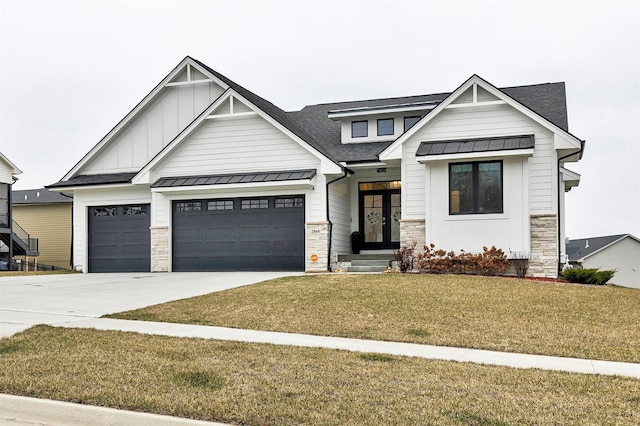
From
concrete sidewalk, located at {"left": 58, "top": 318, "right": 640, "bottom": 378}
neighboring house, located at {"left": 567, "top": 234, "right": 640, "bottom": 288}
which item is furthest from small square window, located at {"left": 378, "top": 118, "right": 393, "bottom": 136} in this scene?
neighboring house, located at {"left": 567, "top": 234, "right": 640, "bottom": 288}

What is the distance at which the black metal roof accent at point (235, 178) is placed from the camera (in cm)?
2025

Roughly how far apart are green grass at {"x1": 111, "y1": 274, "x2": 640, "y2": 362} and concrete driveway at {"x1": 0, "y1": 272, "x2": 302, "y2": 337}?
1.07 m

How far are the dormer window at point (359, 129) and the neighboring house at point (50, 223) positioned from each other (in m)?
18.3

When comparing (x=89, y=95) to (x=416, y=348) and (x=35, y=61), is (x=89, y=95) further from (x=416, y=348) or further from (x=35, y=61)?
(x=416, y=348)

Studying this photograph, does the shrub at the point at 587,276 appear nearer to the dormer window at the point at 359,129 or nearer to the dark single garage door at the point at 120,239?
the dormer window at the point at 359,129

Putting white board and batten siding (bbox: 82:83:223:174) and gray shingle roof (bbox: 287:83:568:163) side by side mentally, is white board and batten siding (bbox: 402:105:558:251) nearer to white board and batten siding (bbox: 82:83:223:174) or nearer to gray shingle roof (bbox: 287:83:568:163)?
gray shingle roof (bbox: 287:83:568:163)

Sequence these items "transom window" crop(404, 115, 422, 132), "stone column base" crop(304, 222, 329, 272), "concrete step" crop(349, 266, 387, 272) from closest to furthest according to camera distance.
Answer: "concrete step" crop(349, 266, 387, 272)
"stone column base" crop(304, 222, 329, 272)
"transom window" crop(404, 115, 422, 132)

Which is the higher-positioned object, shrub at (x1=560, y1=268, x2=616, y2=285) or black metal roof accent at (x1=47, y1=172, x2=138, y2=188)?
black metal roof accent at (x1=47, y1=172, x2=138, y2=188)

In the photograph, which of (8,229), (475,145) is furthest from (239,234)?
(8,229)

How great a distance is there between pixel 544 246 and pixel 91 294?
12.6 m

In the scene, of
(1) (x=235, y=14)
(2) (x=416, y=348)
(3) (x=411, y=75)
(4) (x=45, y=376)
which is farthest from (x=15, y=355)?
(3) (x=411, y=75)

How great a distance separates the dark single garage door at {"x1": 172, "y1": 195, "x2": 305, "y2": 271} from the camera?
2102 centimetres

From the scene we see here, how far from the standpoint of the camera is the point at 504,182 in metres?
18.7

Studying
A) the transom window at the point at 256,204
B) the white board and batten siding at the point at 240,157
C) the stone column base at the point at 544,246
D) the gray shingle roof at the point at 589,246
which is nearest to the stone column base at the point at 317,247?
the white board and batten siding at the point at 240,157
